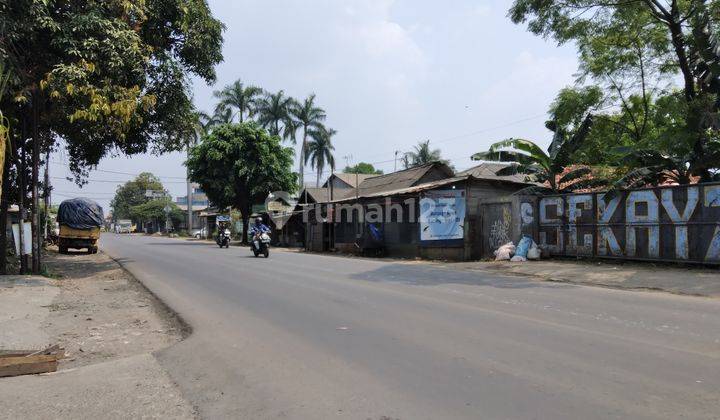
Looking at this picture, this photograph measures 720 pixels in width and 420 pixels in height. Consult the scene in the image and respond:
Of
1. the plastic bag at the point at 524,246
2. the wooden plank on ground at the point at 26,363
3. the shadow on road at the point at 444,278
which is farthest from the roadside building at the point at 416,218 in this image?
the wooden plank on ground at the point at 26,363

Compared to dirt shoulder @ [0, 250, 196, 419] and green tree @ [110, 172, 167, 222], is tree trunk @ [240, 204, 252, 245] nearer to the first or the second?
dirt shoulder @ [0, 250, 196, 419]

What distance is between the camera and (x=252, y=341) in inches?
266

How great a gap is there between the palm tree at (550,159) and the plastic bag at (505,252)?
234cm

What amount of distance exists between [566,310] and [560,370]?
3657 mm

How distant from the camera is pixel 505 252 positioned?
18.3 metres

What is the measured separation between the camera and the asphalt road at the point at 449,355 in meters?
4.27

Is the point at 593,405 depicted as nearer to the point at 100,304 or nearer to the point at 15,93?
the point at 100,304

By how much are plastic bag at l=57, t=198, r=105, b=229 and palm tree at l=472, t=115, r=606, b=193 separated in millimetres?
19930

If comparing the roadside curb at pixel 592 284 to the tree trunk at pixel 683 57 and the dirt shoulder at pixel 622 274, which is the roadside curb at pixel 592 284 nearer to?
the dirt shoulder at pixel 622 274

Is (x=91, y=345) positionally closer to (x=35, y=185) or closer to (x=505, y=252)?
(x=35, y=185)

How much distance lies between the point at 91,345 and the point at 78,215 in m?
22.6

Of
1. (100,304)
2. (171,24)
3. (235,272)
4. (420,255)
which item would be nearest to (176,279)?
(235,272)

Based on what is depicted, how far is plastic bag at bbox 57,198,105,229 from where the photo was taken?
26.7 m

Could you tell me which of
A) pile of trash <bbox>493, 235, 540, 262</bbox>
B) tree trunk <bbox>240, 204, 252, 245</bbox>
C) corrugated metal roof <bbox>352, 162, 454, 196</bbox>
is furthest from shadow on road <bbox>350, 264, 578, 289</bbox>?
tree trunk <bbox>240, 204, 252, 245</bbox>
